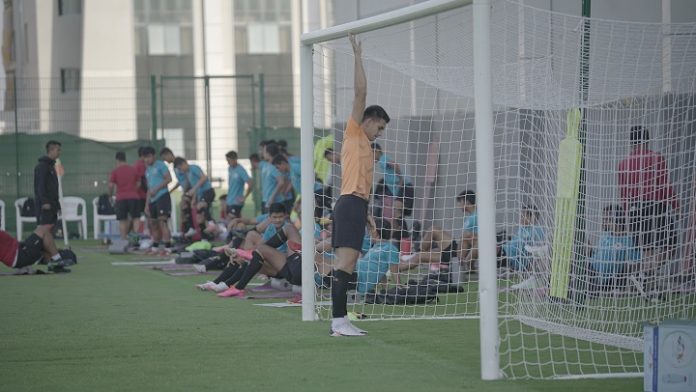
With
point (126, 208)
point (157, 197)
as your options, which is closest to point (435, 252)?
point (157, 197)

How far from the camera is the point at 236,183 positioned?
21.0 metres

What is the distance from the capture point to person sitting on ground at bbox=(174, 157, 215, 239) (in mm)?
21375

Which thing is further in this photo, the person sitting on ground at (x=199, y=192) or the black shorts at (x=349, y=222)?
the person sitting on ground at (x=199, y=192)

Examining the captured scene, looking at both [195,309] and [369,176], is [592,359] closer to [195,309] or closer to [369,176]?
[369,176]

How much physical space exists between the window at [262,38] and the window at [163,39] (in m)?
3.26

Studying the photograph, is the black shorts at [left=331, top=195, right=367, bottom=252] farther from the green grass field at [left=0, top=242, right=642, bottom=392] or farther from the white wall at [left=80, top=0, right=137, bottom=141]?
the white wall at [left=80, top=0, right=137, bottom=141]

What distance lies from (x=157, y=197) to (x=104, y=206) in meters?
3.45

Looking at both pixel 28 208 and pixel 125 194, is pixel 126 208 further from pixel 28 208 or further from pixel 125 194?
pixel 28 208

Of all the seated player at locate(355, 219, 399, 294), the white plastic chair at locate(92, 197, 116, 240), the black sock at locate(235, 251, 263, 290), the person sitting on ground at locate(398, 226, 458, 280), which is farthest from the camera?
the white plastic chair at locate(92, 197, 116, 240)

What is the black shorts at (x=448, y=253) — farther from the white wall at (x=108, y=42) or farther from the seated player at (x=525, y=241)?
the white wall at (x=108, y=42)

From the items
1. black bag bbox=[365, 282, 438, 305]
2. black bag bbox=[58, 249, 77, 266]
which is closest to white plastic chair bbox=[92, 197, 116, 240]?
black bag bbox=[58, 249, 77, 266]

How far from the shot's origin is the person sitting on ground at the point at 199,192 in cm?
2138

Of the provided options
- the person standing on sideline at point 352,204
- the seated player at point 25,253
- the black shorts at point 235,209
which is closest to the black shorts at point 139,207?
the black shorts at point 235,209

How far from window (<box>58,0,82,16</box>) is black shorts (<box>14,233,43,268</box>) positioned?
35.4 meters
